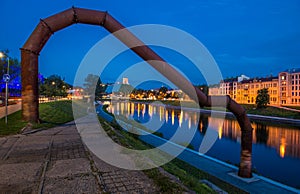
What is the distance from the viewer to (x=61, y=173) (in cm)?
522

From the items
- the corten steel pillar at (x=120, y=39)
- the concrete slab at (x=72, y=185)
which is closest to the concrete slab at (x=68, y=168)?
the concrete slab at (x=72, y=185)

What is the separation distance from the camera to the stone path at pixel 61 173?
175 inches

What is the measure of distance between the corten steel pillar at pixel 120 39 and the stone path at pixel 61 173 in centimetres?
416

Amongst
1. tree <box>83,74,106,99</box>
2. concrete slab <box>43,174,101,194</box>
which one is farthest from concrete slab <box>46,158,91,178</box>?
tree <box>83,74,106,99</box>

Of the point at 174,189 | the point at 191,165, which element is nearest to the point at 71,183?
the point at 174,189

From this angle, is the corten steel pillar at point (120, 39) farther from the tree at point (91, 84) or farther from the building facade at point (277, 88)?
the building facade at point (277, 88)

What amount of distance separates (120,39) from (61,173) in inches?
228

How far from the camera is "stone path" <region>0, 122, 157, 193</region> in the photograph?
14.6 ft

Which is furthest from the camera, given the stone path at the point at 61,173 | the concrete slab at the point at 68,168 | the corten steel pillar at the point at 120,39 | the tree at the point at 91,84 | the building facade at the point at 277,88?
the tree at the point at 91,84

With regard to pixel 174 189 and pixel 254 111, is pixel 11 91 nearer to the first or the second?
pixel 254 111

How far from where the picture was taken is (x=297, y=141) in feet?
78.1

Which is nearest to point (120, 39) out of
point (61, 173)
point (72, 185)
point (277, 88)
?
point (61, 173)

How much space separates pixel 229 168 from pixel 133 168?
7.05 m

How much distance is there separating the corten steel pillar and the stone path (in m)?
4.16
